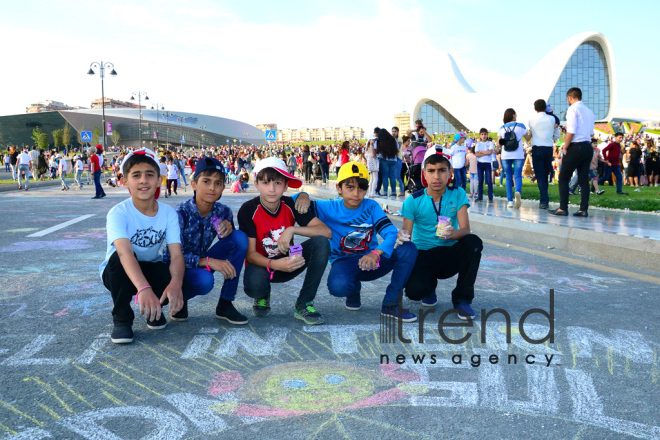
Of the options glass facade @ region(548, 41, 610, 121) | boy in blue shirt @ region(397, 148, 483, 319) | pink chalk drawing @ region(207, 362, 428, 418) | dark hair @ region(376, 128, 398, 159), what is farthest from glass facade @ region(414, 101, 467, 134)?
pink chalk drawing @ region(207, 362, 428, 418)

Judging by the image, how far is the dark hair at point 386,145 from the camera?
1399cm

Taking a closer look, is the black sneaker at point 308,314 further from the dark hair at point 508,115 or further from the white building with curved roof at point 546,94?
the white building with curved roof at point 546,94

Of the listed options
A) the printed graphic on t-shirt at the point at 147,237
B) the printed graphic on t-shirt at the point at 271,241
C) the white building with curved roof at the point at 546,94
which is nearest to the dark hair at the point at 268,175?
the printed graphic on t-shirt at the point at 271,241

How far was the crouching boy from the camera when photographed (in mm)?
3949

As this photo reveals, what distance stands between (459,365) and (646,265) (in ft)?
13.0

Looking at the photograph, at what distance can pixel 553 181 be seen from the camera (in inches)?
850

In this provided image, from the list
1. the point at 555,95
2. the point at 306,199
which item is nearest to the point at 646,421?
the point at 306,199

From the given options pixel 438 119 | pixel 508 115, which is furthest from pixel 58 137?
pixel 508 115

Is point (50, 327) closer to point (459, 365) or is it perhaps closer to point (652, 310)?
point (459, 365)

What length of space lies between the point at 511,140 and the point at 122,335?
8.75m

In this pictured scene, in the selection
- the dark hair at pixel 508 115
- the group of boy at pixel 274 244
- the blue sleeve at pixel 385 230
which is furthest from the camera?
the dark hair at pixel 508 115

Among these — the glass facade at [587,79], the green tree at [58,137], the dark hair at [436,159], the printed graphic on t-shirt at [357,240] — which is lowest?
the printed graphic on t-shirt at [357,240]

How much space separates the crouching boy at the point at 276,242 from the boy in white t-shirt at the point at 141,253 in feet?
1.82

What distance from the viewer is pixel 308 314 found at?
3928 mm
